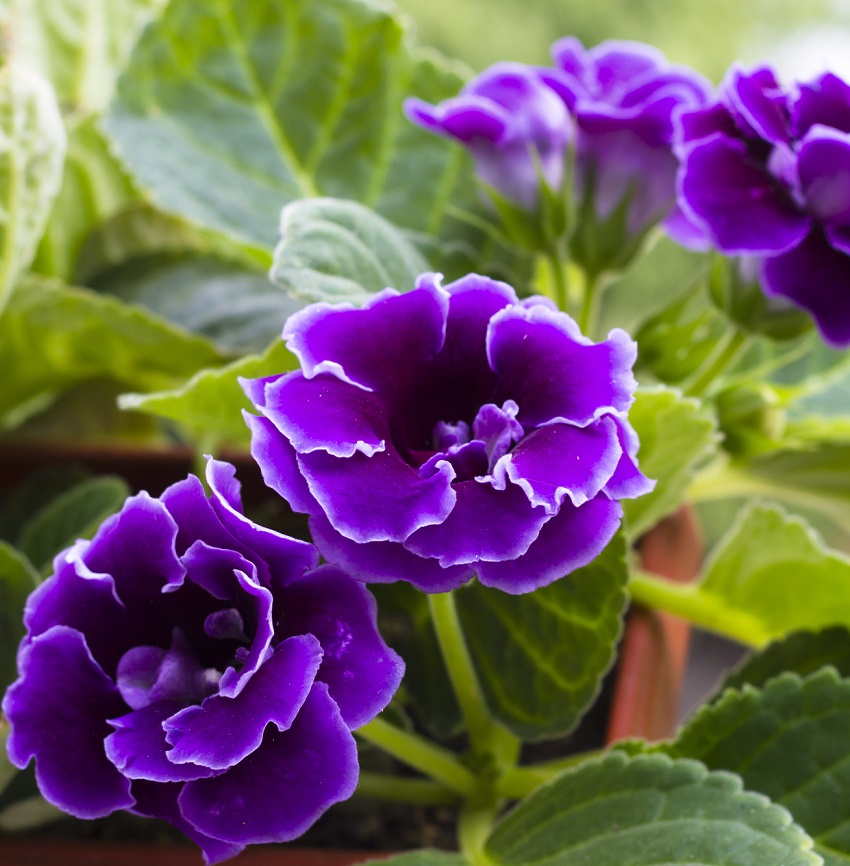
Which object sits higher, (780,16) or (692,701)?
(780,16)

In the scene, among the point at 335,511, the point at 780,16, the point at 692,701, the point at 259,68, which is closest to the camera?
the point at 335,511

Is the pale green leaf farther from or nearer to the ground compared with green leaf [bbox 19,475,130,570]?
farther from the ground

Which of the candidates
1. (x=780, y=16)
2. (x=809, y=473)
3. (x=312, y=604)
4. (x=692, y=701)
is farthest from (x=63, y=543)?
(x=780, y=16)

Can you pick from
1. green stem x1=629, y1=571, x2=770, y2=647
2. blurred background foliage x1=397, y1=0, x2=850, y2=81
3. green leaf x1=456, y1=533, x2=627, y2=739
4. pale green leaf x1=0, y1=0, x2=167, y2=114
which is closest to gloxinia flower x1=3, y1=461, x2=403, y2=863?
green leaf x1=456, y1=533, x2=627, y2=739

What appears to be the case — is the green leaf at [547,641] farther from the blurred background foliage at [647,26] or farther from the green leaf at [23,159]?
the blurred background foliage at [647,26]

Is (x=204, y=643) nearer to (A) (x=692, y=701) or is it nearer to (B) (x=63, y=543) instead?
(B) (x=63, y=543)

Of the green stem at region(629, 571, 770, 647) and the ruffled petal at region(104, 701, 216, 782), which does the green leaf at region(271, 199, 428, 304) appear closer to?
the ruffled petal at region(104, 701, 216, 782)
